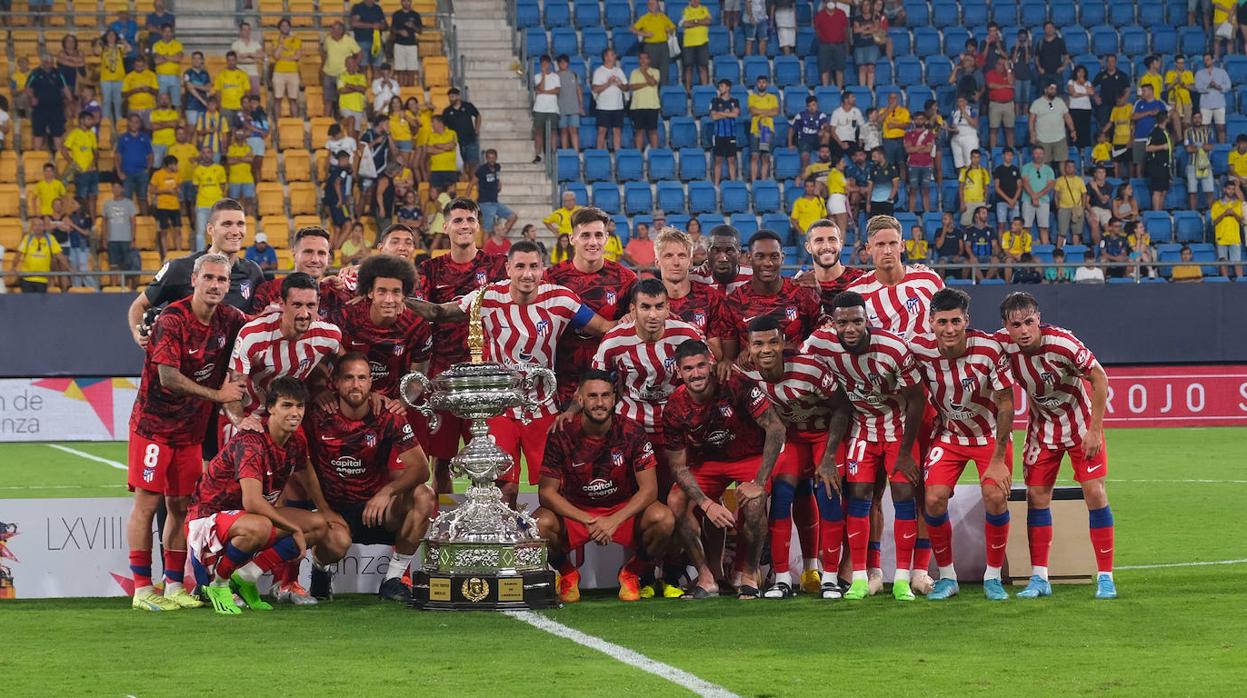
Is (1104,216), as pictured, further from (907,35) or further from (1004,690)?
(1004,690)

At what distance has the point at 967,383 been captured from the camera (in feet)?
30.0

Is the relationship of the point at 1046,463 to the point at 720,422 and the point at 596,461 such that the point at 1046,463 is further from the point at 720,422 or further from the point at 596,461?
the point at 596,461

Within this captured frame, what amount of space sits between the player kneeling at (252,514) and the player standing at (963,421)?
3.22 meters

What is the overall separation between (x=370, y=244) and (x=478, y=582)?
42.7ft

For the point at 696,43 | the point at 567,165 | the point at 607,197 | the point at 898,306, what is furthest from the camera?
the point at 696,43

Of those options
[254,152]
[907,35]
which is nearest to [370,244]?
[254,152]

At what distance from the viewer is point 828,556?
9.29m

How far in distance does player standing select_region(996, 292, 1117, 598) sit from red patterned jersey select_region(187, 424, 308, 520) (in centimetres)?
380

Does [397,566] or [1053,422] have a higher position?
[1053,422]

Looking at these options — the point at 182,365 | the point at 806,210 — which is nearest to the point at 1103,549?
the point at 182,365

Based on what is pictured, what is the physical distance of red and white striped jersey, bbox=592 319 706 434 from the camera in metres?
9.54

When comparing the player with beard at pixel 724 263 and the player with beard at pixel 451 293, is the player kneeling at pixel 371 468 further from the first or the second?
the player with beard at pixel 724 263

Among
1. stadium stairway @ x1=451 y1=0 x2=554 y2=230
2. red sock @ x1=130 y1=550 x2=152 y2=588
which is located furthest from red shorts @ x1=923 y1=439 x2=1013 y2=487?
stadium stairway @ x1=451 y1=0 x2=554 y2=230

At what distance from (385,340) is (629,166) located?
14370 millimetres
